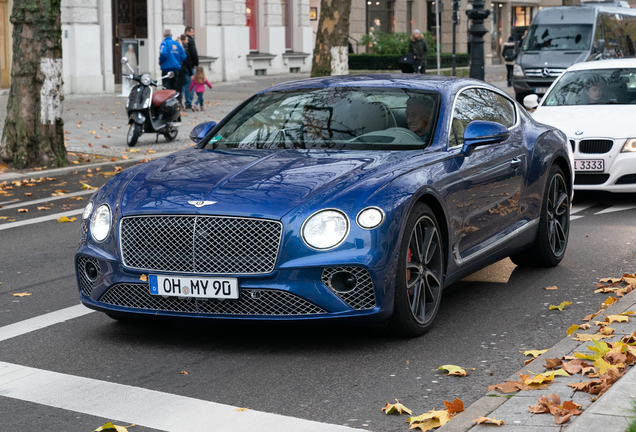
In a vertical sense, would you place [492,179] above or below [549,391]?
above

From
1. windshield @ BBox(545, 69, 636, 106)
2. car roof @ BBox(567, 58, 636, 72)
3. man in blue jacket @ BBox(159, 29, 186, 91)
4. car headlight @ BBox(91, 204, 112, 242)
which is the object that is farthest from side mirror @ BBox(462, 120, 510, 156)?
man in blue jacket @ BBox(159, 29, 186, 91)

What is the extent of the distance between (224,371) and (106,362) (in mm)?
676

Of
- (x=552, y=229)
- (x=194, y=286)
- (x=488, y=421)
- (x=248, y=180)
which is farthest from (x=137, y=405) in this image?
(x=552, y=229)

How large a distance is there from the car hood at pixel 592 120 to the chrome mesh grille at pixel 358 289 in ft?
20.7

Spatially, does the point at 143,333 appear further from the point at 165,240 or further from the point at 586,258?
the point at 586,258

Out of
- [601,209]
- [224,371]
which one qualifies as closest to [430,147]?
[224,371]

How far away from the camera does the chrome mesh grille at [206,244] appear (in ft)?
17.2

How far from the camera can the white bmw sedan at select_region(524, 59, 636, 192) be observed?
10.9m

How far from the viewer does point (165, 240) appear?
5387 millimetres

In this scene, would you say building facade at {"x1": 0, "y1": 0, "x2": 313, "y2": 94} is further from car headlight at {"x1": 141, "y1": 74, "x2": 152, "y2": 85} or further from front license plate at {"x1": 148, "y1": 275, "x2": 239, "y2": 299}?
front license plate at {"x1": 148, "y1": 275, "x2": 239, "y2": 299}

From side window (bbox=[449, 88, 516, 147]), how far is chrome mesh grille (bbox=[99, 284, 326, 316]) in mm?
1727

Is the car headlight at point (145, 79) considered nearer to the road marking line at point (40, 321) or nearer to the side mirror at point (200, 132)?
the side mirror at point (200, 132)

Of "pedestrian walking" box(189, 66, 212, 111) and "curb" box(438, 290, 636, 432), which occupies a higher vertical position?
"pedestrian walking" box(189, 66, 212, 111)

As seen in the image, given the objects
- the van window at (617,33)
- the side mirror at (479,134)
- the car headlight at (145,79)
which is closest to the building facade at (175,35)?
the car headlight at (145,79)
